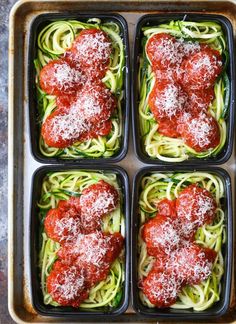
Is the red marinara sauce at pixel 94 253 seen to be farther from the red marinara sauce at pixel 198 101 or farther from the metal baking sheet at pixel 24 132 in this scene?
the red marinara sauce at pixel 198 101

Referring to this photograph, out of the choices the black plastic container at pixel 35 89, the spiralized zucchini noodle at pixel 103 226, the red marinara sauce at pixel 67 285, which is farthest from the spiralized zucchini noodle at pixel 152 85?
the red marinara sauce at pixel 67 285

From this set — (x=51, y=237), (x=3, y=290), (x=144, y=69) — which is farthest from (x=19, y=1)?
(x=3, y=290)

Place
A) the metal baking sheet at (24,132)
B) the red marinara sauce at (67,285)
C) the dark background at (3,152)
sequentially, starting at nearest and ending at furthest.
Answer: the red marinara sauce at (67,285) → the metal baking sheet at (24,132) → the dark background at (3,152)

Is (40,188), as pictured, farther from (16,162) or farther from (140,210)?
(140,210)

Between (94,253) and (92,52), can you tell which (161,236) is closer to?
(94,253)

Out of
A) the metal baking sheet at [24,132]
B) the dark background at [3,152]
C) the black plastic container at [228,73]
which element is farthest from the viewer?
the dark background at [3,152]

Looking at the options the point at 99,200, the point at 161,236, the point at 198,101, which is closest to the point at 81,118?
the point at 99,200
